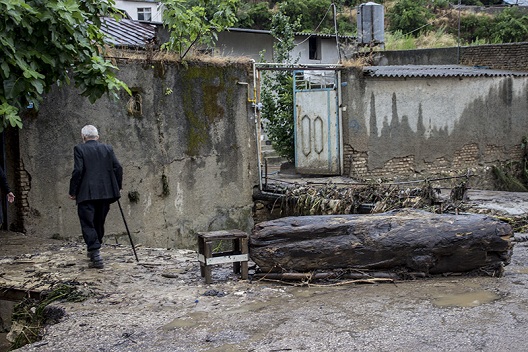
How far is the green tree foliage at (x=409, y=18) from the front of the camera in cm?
3125

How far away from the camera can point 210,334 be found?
509cm

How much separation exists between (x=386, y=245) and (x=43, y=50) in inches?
171

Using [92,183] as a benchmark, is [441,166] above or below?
below

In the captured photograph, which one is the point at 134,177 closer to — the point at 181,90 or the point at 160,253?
the point at 181,90

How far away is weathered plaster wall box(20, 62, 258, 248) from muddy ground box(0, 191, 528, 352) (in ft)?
6.53

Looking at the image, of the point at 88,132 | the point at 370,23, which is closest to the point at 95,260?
the point at 88,132

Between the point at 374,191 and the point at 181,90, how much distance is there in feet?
12.1

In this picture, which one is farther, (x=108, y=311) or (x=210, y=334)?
(x=108, y=311)

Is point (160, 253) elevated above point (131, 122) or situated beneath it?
situated beneath

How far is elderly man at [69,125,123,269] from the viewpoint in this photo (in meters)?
7.09

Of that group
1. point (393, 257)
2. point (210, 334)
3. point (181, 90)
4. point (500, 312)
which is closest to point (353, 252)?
point (393, 257)

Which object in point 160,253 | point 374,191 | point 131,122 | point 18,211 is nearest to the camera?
point 160,253

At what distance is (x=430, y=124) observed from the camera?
14.8 meters

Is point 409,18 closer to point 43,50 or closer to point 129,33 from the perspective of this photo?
point 129,33
